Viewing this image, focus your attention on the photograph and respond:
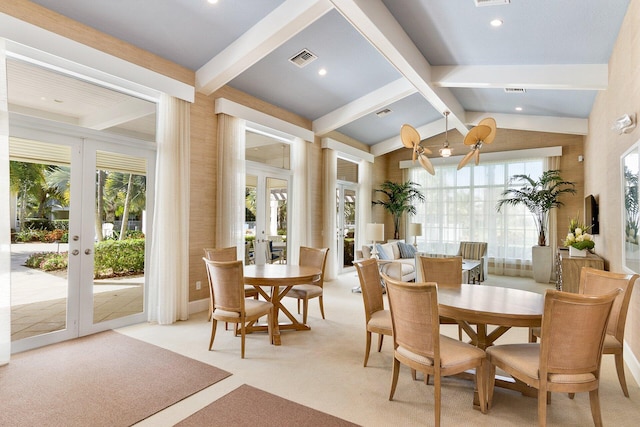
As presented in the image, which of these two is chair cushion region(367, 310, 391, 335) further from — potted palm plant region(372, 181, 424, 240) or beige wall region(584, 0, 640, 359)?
potted palm plant region(372, 181, 424, 240)

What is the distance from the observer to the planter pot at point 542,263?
7.42 m

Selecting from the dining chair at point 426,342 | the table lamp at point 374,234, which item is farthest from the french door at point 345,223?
the dining chair at point 426,342

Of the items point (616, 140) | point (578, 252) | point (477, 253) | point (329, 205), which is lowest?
point (477, 253)

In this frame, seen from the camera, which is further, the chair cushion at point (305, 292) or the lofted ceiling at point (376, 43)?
the chair cushion at point (305, 292)

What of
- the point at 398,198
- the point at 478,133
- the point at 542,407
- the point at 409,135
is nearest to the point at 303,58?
the point at 409,135

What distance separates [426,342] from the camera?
226 cm

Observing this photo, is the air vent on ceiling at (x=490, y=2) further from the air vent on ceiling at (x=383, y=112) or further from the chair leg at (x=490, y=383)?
the air vent on ceiling at (x=383, y=112)

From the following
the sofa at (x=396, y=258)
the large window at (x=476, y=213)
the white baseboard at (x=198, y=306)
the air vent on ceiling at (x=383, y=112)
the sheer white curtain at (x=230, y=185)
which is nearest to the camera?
the white baseboard at (x=198, y=306)

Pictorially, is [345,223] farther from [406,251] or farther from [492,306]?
[492,306]

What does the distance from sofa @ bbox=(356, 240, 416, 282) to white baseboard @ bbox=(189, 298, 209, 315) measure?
293cm

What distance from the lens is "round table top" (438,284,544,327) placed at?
2.31 metres

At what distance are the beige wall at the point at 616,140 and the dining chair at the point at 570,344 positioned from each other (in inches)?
58.6

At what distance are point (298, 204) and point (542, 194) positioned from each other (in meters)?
5.29

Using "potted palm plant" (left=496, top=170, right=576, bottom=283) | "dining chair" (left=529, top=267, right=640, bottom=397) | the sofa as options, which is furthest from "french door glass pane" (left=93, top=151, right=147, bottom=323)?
"potted palm plant" (left=496, top=170, right=576, bottom=283)
